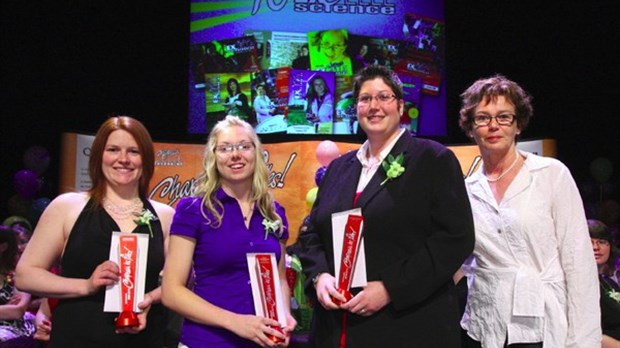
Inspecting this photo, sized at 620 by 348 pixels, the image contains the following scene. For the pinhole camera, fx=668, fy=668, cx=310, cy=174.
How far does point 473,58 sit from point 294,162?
3378mm

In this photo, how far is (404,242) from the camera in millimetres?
2230

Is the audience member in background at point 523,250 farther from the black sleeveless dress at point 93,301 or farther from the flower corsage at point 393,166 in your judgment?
the black sleeveless dress at point 93,301

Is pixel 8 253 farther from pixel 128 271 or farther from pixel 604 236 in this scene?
pixel 604 236

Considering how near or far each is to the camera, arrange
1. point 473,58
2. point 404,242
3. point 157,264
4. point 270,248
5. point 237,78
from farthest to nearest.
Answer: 1. point 473,58
2. point 237,78
3. point 157,264
4. point 270,248
5. point 404,242

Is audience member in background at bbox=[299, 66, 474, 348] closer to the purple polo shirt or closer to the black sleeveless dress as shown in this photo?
the purple polo shirt

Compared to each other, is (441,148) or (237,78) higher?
(237,78)

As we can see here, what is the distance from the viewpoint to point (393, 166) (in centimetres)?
229

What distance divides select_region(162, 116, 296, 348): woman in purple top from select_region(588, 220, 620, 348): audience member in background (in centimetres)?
175

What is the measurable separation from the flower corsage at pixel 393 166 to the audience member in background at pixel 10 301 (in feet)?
10.1

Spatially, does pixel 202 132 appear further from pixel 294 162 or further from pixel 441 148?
pixel 441 148

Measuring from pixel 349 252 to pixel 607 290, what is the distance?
1.85 metres

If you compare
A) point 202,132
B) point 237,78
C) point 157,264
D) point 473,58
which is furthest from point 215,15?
point 157,264

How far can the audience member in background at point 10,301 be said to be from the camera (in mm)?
4344

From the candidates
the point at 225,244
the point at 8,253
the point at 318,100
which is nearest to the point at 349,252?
the point at 225,244
